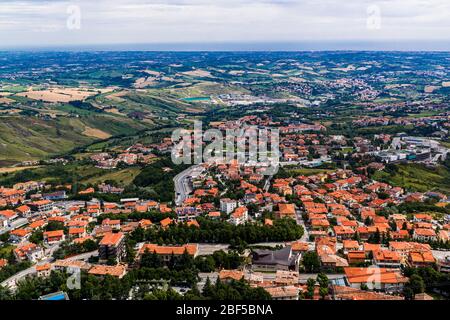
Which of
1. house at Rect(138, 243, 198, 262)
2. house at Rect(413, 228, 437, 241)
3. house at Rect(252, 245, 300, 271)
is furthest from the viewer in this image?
house at Rect(413, 228, 437, 241)

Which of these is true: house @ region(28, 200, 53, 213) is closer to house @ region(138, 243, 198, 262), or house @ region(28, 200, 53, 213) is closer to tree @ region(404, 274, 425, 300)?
house @ region(138, 243, 198, 262)

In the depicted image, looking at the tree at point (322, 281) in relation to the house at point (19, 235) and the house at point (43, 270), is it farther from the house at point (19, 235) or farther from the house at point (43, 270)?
the house at point (19, 235)

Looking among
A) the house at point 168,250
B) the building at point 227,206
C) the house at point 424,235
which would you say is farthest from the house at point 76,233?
the house at point 424,235

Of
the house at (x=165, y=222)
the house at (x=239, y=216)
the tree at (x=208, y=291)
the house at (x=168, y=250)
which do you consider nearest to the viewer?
the tree at (x=208, y=291)

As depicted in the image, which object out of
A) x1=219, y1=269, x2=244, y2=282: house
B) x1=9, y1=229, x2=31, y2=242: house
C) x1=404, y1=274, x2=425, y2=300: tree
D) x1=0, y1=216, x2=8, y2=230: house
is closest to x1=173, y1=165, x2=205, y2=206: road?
x1=9, y1=229, x2=31, y2=242: house
